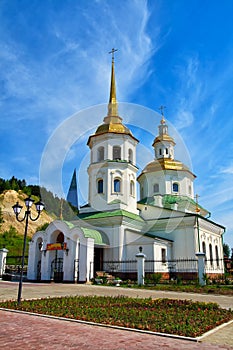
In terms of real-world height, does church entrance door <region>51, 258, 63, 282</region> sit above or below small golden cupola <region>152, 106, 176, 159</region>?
below

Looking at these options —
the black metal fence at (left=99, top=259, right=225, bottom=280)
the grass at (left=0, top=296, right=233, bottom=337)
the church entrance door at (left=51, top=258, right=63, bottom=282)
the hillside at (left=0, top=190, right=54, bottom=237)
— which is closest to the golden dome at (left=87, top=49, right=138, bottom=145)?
the black metal fence at (left=99, top=259, right=225, bottom=280)

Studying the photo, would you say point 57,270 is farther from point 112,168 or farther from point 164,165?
point 164,165

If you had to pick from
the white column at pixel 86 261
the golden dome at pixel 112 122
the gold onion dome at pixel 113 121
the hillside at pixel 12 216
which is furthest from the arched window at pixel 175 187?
the hillside at pixel 12 216

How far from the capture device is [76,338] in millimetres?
5523

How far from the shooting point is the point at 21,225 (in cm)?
7438

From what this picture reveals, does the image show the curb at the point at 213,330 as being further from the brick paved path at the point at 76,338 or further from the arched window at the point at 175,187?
the arched window at the point at 175,187

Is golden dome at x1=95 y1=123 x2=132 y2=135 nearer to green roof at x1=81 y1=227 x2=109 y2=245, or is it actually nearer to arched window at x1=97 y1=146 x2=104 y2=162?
arched window at x1=97 y1=146 x2=104 y2=162

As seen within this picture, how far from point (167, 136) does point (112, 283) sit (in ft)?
78.4

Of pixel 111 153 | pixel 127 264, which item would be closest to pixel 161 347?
pixel 127 264

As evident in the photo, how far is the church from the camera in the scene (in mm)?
23078

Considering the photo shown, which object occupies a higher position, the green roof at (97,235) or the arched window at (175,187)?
the arched window at (175,187)

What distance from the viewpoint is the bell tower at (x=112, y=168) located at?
28.7m

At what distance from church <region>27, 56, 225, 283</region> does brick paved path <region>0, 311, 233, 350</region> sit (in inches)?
584

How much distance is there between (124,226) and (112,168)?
19.3 ft
